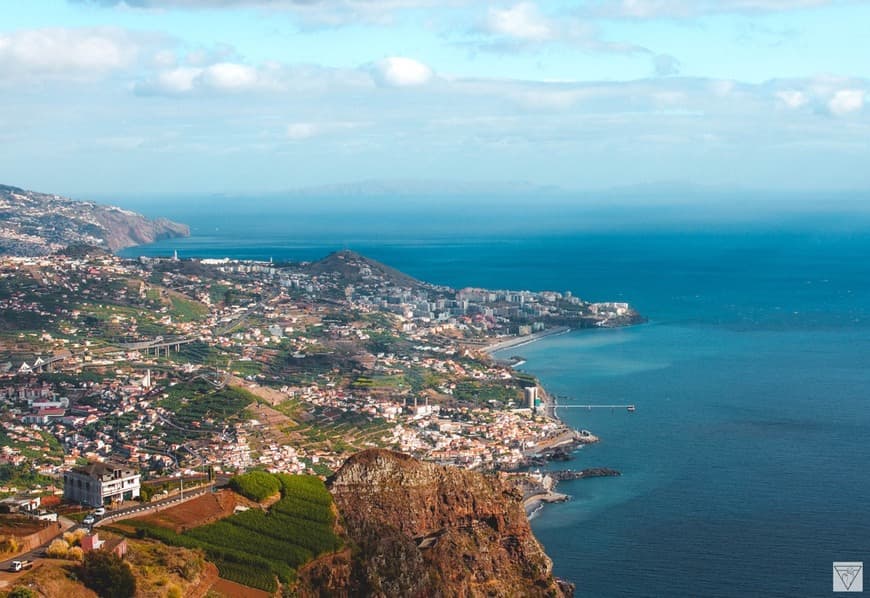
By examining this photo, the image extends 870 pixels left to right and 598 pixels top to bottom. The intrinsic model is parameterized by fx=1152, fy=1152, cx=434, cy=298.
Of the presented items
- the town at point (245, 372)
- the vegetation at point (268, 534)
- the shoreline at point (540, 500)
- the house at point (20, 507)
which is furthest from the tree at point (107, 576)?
the shoreline at point (540, 500)

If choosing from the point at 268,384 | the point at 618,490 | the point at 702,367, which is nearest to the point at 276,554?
the point at 618,490

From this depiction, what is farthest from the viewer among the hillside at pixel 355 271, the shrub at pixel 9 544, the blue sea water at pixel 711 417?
the hillside at pixel 355 271

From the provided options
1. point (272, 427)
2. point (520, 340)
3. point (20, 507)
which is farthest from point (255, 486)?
point (520, 340)

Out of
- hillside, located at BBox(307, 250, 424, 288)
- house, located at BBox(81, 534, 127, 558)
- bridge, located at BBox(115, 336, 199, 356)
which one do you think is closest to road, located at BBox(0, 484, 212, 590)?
house, located at BBox(81, 534, 127, 558)

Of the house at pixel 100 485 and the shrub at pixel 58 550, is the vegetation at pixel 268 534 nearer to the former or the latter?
the house at pixel 100 485

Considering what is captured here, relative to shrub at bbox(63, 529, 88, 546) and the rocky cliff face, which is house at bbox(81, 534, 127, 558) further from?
the rocky cliff face

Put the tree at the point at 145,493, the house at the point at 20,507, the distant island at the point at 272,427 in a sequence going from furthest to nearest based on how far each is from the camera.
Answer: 1. the tree at the point at 145,493
2. the house at the point at 20,507
3. the distant island at the point at 272,427

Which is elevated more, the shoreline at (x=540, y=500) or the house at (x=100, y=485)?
the house at (x=100, y=485)

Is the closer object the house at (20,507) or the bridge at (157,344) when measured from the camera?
the house at (20,507)
